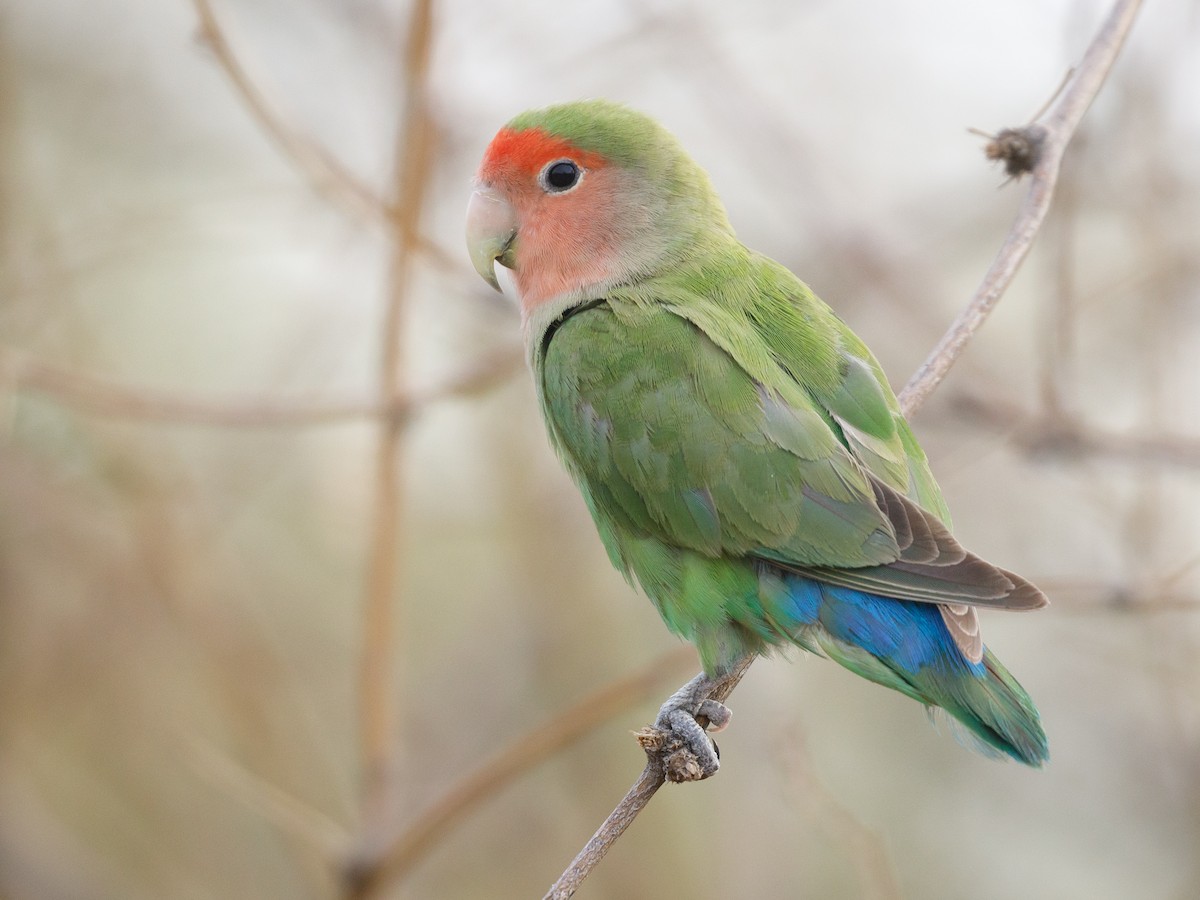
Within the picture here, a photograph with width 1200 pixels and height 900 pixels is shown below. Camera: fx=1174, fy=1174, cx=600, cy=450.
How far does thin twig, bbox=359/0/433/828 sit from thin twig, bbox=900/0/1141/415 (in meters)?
1.65

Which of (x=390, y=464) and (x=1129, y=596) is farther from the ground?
(x=1129, y=596)

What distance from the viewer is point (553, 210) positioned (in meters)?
3.37

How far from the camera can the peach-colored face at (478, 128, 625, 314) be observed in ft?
10.9

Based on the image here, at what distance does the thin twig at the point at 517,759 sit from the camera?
12.1 ft

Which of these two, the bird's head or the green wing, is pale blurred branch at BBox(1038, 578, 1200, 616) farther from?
the bird's head

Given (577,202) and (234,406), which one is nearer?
(577,202)

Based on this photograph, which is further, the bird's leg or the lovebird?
the lovebird

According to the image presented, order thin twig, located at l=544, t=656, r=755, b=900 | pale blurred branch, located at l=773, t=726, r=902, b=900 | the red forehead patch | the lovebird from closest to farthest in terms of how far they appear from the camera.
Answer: thin twig, located at l=544, t=656, r=755, b=900 < the lovebird < the red forehead patch < pale blurred branch, located at l=773, t=726, r=902, b=900

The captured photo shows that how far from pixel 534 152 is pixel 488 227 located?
0.26 m

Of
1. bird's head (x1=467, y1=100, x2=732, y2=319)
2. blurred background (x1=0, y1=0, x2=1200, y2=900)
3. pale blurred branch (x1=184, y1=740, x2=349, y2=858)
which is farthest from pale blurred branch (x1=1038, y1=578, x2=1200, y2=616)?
pale blurred branch (x1=184, y1=740, x2=349, y2=858)

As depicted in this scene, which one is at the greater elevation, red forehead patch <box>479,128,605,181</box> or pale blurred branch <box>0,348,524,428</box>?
red forehead patch <box>479,128,605,181</box>

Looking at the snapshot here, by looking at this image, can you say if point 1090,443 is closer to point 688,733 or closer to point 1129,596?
point 1129,596

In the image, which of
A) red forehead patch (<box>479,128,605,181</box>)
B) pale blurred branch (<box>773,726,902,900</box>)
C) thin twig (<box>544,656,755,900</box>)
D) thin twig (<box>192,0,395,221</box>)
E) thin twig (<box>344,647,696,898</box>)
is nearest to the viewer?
thin twig (<box>544,656,755,900</box>)

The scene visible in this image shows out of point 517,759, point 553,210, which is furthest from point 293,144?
point 517,759
